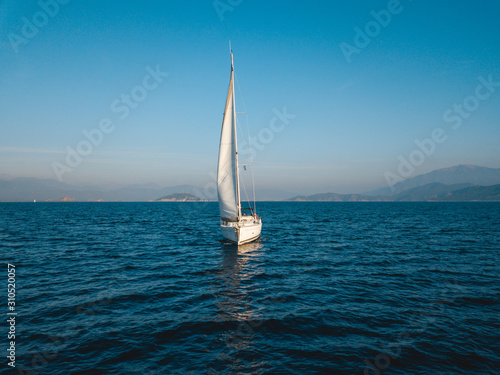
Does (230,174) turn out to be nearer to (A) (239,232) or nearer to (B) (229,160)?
(B) (229,160)

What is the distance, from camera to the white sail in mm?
27031

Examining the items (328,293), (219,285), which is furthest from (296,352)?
(219,285)

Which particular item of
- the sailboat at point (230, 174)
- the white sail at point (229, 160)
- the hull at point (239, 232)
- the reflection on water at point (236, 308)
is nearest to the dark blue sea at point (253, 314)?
the reflection on water at point (236, 308)

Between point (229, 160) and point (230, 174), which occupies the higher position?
point (229, 160)

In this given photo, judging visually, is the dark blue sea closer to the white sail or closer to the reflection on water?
the reflection on water

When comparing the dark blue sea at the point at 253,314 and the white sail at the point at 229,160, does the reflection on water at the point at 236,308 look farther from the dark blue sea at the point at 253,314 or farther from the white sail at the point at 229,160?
the white sail at the point at 229,160

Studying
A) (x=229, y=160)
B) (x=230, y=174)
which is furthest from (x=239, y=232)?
(x=229, y=160)

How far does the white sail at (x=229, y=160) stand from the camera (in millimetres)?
27031

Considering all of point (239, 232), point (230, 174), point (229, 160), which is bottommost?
point (239, 232)

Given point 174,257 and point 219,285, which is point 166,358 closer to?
point 219,285

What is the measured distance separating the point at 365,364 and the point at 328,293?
6.56 m

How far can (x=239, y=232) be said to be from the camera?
26.8 metres

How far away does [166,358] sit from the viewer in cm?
877

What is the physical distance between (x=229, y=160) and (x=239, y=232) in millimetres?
7870
